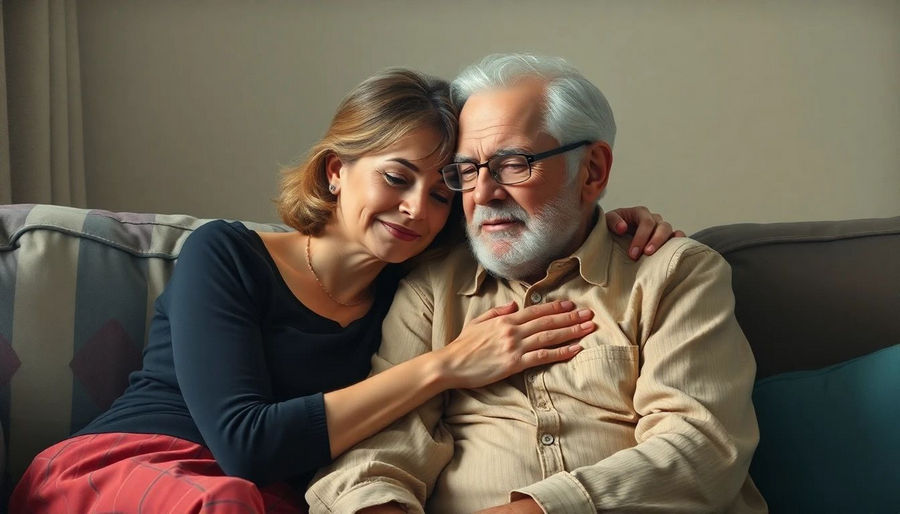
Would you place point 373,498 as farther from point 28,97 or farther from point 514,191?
point 28,97

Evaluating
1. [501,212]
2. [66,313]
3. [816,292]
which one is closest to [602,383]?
[501,212]

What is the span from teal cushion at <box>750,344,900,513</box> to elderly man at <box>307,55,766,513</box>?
0.11 metres

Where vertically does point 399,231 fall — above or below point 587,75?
below

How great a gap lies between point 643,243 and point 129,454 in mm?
1010

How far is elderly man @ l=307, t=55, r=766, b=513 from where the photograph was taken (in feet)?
5.14

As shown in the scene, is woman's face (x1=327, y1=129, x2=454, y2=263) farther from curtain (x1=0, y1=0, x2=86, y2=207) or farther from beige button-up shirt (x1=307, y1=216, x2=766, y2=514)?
curtain (x1=0, y1=0, x2=86, y2=207)

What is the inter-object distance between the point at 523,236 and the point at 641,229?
240 millimetres

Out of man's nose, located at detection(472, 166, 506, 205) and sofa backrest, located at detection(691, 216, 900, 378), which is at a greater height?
man's nose, located at detection(472, 166, 506, 205)

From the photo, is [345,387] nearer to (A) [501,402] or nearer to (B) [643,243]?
(A) [501,402]

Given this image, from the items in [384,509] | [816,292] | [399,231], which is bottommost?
[384,509]

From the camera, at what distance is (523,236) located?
1.80 m

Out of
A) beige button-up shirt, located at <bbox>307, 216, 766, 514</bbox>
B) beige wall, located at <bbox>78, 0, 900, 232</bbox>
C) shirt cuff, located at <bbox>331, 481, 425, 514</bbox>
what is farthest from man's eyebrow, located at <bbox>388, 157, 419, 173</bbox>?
beige wall, located at <bbox>78, 0, 900, 232</bbox>

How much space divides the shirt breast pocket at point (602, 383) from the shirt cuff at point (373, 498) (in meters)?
0.33

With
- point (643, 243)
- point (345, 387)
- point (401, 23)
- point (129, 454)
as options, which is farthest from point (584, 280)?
point (401, 23)
